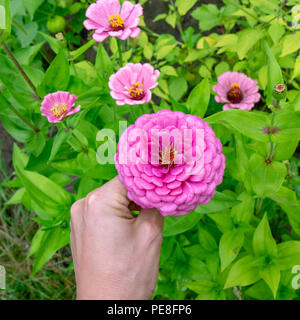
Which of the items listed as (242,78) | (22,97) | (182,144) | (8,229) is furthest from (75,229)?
(8,229)

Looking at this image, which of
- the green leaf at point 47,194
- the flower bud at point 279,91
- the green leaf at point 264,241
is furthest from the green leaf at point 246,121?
the green leaf at point 47,194

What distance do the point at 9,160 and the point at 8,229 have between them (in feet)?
1.14

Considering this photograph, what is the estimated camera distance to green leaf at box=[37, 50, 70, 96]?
780 millimetres

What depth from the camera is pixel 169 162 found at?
0.53m

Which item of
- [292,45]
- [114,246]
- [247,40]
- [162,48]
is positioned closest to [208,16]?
[162,48]

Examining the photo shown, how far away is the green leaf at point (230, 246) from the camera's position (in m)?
0.77

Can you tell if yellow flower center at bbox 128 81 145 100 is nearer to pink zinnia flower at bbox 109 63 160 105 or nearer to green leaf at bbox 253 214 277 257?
pink zinnia flower at bbox 109 63 160 105

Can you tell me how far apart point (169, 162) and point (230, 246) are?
36cm

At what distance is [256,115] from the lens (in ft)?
2.17

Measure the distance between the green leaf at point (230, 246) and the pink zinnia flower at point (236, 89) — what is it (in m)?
0.38

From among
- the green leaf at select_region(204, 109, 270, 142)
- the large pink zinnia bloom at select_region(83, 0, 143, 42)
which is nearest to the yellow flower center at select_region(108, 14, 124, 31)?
the large pink zinnia bloom at select_region(83, 0, 143, 42)

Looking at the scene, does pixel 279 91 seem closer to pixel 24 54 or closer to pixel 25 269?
pixel 24 54
